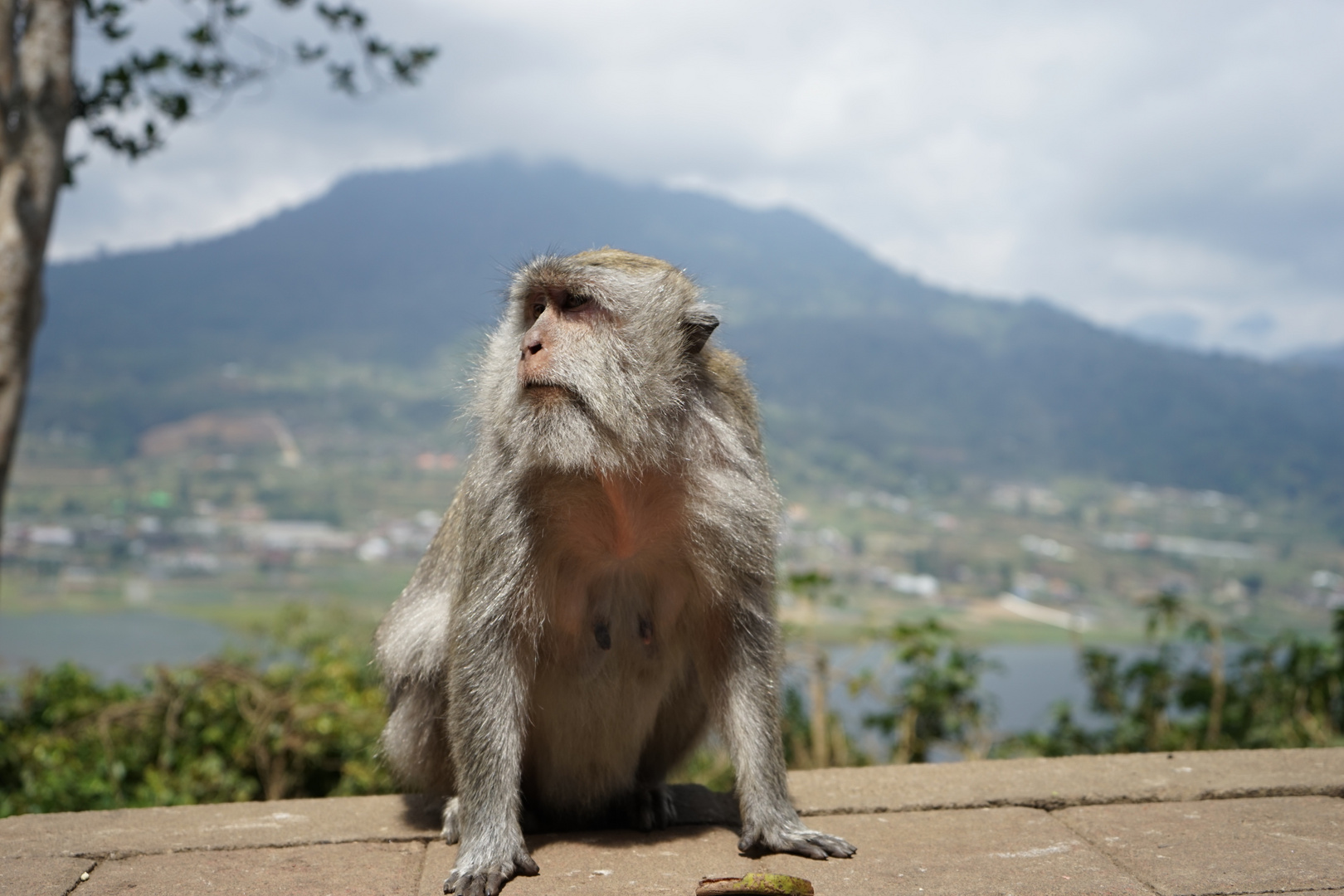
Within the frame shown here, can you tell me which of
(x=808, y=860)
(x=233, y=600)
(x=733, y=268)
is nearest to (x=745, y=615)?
(x=808, y=860)

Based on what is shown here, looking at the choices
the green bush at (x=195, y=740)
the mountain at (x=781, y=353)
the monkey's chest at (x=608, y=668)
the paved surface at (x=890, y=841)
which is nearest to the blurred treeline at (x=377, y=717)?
the green bush at (x=195, y=740)

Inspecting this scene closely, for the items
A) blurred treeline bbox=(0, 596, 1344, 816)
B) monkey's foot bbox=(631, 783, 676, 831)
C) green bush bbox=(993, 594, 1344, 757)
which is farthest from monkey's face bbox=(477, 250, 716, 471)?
green bush bbox=(993, 594, 1344, 757)

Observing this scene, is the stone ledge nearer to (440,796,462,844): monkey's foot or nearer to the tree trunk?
(440,796,462,844): monkey's foot

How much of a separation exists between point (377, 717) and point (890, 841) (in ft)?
10.3

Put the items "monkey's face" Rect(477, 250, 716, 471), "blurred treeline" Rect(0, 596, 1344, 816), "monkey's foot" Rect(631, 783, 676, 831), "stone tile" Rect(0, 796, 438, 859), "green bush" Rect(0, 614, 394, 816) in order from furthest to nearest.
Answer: "blurred treeline" Rect(0, 596, 1344, 816), "green bush" Rect(0, 614, 394, 816), "monkey's foot" Rect(631, 783, 676, 831), "stone tile" Rect(0, 796, 438, 859), "monkey's face" Rect(477, 250, 716, 471)

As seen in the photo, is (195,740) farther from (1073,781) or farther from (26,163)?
(1073,781)

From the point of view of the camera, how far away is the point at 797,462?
49.5 meters

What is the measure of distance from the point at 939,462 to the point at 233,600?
54774mm

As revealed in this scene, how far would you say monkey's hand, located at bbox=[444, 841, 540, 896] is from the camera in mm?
2537

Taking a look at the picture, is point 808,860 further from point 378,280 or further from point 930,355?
point 378,280

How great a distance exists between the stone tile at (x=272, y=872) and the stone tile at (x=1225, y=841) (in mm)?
1995

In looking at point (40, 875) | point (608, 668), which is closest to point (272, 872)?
point (40, 875)

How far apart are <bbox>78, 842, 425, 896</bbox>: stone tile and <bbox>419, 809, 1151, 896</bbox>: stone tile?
0.10 meters

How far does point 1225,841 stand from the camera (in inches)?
111
